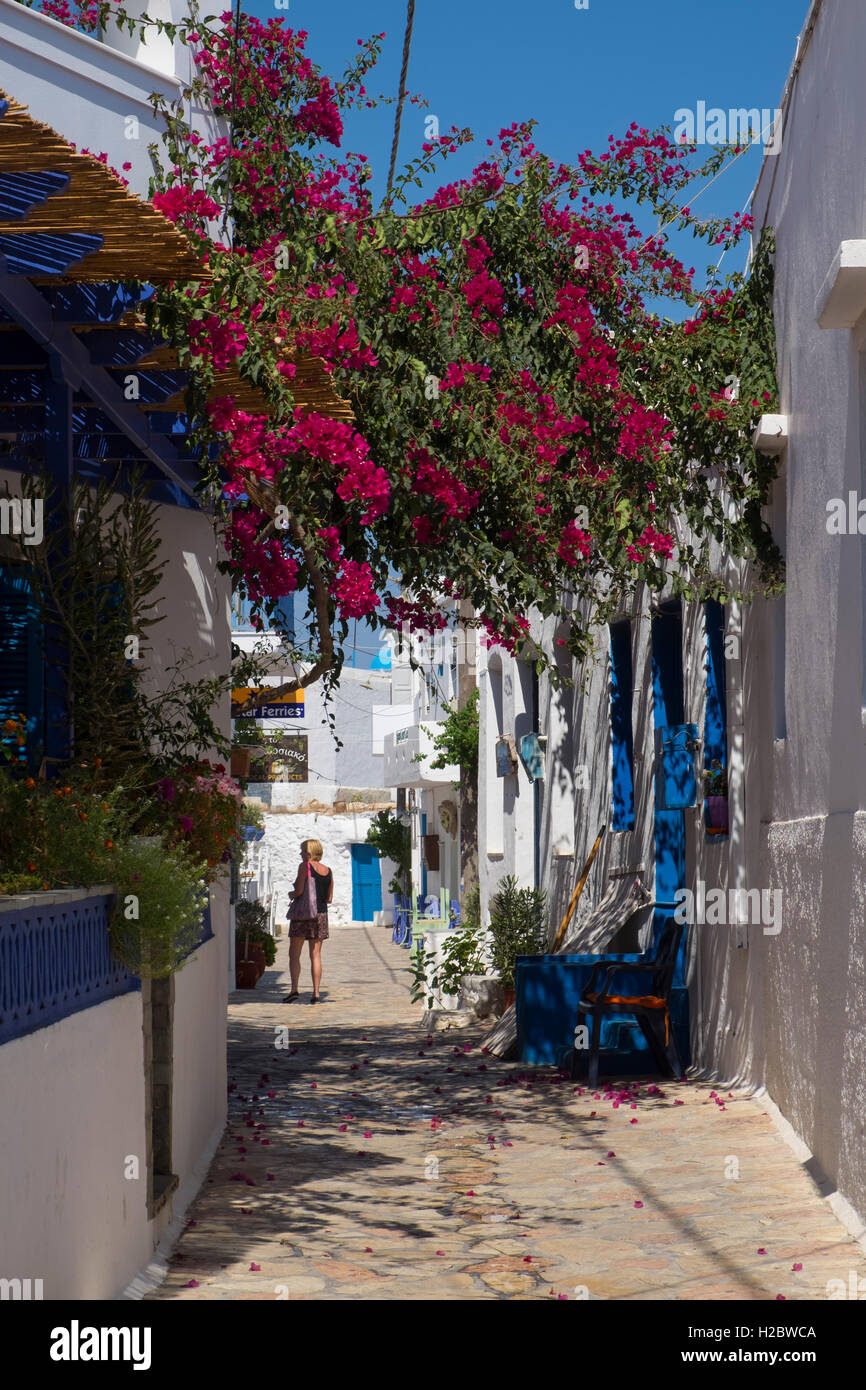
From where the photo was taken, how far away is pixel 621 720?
13.1 meters

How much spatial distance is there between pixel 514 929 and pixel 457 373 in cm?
770

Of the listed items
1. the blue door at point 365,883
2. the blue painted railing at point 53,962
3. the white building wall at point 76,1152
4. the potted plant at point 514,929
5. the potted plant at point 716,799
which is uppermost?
the potted plant at point 716,799

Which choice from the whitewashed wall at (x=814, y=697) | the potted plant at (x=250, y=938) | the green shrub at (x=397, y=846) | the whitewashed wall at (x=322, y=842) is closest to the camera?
the whitewashed wall at (x=814, y=697)

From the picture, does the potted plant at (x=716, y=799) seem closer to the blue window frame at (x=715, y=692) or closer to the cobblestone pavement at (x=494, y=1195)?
the blue window frame at (x=715, y=692)

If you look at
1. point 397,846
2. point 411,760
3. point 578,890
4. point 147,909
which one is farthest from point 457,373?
point 397,846

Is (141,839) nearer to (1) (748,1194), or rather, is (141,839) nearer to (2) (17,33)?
(1) (748,1194)

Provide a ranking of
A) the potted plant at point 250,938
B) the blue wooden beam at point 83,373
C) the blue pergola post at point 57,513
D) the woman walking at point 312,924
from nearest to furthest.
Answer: the blue wooden beam at point 83,373, the blue pergola post at point 57,513, the woman walking at point 312,924, the potted plant at point 250,938

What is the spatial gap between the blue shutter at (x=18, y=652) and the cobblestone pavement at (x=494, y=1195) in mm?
2285

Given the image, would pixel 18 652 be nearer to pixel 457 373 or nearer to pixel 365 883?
pixel 457 373

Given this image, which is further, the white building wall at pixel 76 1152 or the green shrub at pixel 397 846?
the green shrub at pixel 397 846

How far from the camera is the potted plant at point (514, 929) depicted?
1476 centimetres

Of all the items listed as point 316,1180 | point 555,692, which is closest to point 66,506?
point 316,1180

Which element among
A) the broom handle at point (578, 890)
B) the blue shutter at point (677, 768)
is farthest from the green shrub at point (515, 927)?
the blue shutter at point (677, 768)

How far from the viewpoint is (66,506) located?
613cm
